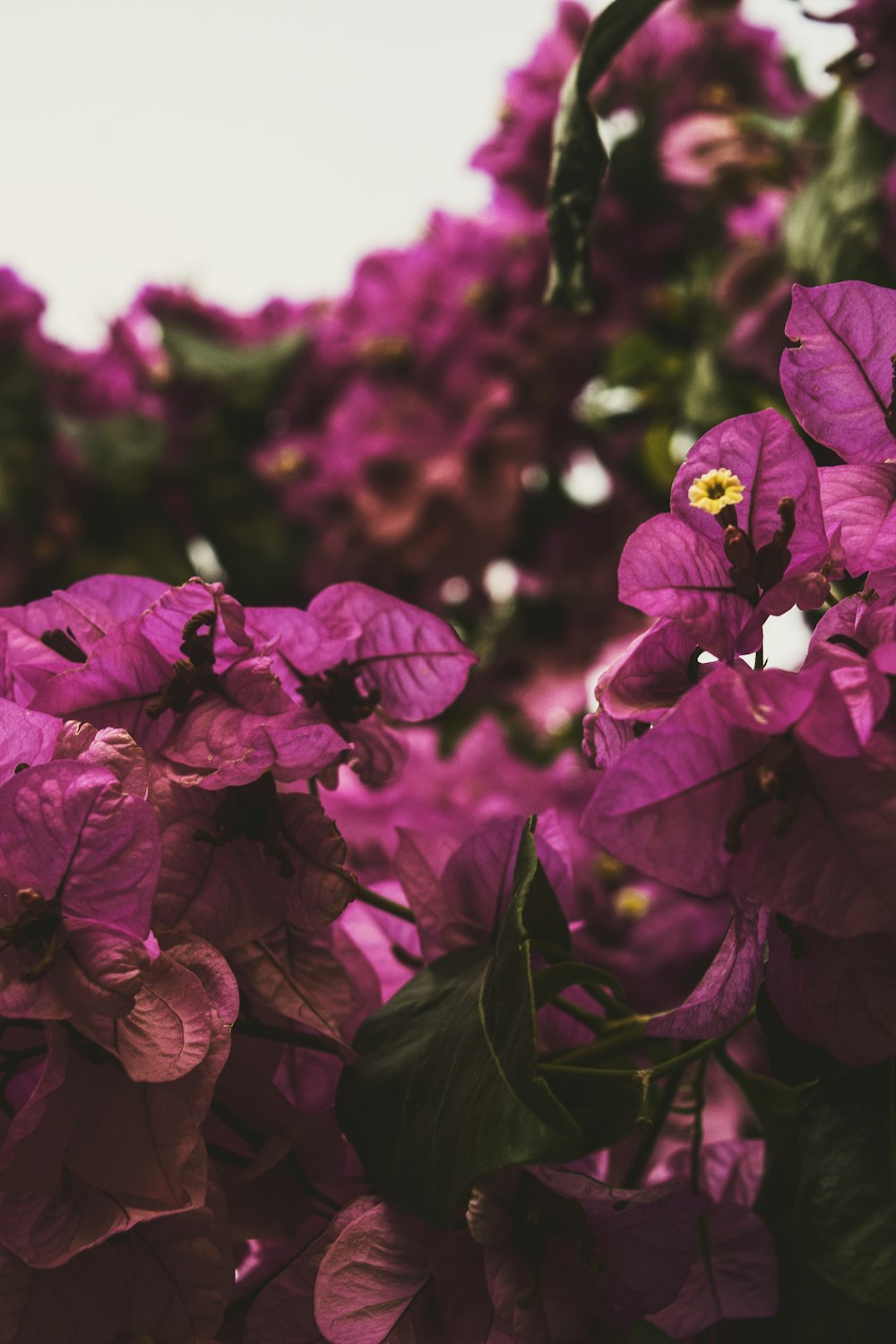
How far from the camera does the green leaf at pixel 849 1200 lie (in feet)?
0.94

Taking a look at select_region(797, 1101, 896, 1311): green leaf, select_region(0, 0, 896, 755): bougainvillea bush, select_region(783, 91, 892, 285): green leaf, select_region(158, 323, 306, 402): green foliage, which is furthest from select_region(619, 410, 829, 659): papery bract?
select_region(158, 323, 306, 402): green foliage

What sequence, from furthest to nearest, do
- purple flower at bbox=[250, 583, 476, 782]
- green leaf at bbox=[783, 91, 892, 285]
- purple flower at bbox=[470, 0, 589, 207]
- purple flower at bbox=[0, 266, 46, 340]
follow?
A: purple flower at bbox=[0, 266, 46, 340]
purple flower at bbox=[470, 0, 589, 207]
green leaf at bbox=[783, 91, 892, 285]
purple flower at bbox=[250, 583, 476, 782]

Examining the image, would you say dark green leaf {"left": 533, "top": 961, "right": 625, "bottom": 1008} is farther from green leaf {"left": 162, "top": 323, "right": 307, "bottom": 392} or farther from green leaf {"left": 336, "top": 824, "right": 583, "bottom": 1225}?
green leaf {"left": 162, "top": 323, "right": 307, "bottom": 392}

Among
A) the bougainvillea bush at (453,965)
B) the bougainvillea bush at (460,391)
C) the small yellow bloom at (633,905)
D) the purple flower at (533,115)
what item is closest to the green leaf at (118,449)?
the bougainvillea bush at (460,391)

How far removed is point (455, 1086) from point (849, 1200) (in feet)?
0.31

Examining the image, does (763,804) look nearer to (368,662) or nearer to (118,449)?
(368,662)

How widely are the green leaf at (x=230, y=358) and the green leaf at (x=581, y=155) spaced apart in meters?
0.63

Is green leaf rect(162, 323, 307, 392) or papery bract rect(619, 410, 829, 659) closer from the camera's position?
papery bract rect(619, 410, 829, 659)

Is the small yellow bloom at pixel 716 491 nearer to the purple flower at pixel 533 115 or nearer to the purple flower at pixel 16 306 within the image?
the purple flower at pixel 533 115

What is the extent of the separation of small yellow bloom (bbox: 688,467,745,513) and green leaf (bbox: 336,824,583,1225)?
0.09m

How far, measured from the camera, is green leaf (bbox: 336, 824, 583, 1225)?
28 centimetres

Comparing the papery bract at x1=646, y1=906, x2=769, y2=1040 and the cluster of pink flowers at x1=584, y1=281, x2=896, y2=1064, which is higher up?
the cluster of pink flowers at x1=584, y1=281, x2=896, y2=1064

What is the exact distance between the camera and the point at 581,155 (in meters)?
0.47

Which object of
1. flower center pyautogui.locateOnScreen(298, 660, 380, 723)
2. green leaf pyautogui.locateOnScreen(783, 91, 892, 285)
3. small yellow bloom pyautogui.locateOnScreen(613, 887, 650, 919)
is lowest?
small yellow bloom pyautogui.locateOnScreen(613, 887, 650, 919)
